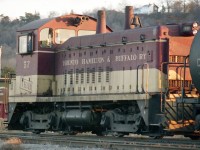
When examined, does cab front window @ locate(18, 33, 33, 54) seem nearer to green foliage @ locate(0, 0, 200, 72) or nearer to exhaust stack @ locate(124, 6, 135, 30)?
exhaust stack @ locate(124, 6, 135, 30)

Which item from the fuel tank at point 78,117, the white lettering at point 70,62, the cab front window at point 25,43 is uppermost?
the cab front window at point 25,43

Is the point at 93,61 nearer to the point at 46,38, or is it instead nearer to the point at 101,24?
the point at 101,24

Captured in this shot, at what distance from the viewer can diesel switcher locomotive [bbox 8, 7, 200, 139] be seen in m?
19.0

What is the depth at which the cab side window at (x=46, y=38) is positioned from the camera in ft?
79.0

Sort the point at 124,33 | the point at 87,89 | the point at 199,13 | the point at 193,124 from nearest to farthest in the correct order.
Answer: the point at 193,124
the point at 124,33
the point at 87,89
the point at 199,13

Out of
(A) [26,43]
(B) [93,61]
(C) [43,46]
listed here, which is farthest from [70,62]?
(A) [26,43]

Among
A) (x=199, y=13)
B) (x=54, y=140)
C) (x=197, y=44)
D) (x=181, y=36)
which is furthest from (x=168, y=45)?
(x=199, y=13)

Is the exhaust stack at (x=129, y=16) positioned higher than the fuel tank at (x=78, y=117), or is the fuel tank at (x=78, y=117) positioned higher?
the exhaust stack at (x=129, y=16)

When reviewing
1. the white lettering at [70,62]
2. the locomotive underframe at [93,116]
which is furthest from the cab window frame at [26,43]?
the locomotive underframe at [93,116]

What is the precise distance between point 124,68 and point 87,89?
233cm

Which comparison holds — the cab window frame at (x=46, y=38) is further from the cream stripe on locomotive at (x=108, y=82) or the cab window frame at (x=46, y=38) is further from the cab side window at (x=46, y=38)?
the cream stripe on locomotive at (x=108, y=82)

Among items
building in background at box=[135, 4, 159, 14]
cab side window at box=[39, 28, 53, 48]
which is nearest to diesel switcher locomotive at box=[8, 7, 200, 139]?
cab side window at box=[39, 28, 53, 48]

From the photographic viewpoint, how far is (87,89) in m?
23.0

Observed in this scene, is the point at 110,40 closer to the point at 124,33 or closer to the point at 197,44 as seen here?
the point at 124,33
